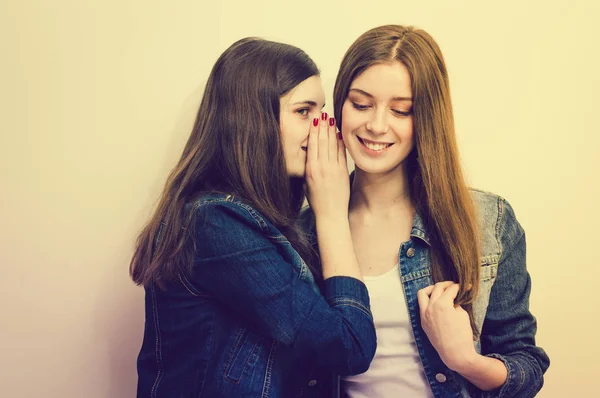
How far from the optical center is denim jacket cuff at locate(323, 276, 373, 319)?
123cm

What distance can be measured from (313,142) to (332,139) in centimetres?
6

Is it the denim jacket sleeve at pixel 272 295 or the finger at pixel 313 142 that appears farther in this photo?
the finger at pixel 313 142

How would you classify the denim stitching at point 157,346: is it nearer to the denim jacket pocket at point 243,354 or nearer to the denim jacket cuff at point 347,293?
the denim jacket pocket at point 243,354

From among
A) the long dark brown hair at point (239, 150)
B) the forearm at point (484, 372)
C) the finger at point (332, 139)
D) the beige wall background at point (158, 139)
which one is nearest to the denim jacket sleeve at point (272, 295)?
the long dark brown hair at point (239, 150)

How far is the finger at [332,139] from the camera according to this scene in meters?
1.46

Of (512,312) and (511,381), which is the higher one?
(512,312)

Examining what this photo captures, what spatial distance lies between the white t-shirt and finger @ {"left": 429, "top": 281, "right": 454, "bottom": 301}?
89mm

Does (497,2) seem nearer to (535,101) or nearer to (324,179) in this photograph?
(535,101)

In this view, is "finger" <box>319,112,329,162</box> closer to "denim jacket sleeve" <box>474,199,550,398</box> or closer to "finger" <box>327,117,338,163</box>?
"finger" <box>327,117,338,163</box>

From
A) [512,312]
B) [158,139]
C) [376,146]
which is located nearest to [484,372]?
[512,312]

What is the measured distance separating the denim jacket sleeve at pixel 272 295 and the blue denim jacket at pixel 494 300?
0.19 meters

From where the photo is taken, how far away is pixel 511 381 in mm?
1288

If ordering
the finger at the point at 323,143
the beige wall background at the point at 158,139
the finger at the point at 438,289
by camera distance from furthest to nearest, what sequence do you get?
the beige wall background at the point at 158,139
the finger at the point at 323,143
the finger at the point at 438,289

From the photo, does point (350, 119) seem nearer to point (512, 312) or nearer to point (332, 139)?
point (332, 139)
